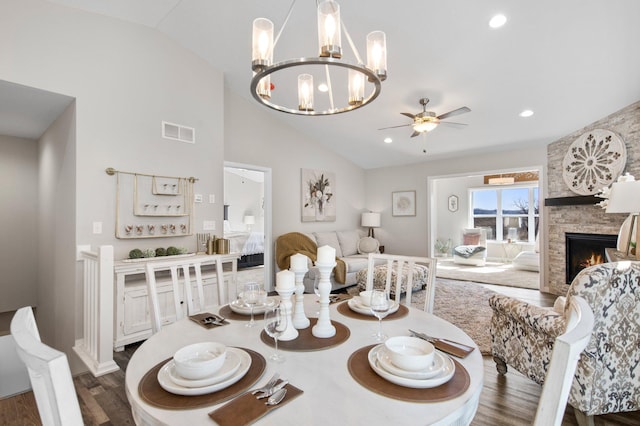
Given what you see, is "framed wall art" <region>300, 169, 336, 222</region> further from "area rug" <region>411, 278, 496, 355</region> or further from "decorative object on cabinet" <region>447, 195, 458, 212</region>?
"decorative object on cabinet" <region>447, 195, 458, 212</region>

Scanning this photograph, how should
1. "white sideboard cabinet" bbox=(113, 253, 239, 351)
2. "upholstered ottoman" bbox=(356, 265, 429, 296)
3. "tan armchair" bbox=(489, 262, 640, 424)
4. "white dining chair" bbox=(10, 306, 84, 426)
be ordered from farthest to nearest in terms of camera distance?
"upholstered ottoman" bbox=(356, 265, 429, 296)
"white sideboard cabinet" bbox=(113, 253, 239, 351)
"tan armchair" bbox=(489, 262, 640, 424)
"white dining chair" bbox=(10, 306, 84, 426)

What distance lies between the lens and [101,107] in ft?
10.1

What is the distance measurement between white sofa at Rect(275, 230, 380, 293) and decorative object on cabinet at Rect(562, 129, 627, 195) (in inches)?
130

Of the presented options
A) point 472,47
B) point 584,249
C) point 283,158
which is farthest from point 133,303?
point 584,249

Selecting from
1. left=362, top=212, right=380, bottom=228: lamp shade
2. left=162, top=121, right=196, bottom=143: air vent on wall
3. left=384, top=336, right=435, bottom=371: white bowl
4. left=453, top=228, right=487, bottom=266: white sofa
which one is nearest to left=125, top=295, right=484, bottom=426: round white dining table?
left=384, top=336, right=435, bottom=371: white bowl

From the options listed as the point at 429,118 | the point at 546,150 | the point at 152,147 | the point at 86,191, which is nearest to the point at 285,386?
the point at 86,191

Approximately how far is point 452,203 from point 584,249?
15.5ft

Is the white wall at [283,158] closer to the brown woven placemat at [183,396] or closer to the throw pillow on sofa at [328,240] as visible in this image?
the throw pillow on sofa at [328,240]

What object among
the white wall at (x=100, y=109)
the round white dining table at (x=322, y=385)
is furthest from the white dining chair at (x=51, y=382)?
the white wall at (x=100, y=109)

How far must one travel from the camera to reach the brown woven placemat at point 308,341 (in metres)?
1.21

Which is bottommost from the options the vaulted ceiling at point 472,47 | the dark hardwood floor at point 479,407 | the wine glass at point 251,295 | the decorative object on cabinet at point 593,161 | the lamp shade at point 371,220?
the dark hardwood floor at point 479,407

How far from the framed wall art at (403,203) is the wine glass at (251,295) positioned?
5564 mm

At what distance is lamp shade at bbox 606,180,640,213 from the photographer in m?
2.71

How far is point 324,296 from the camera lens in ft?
4.37
